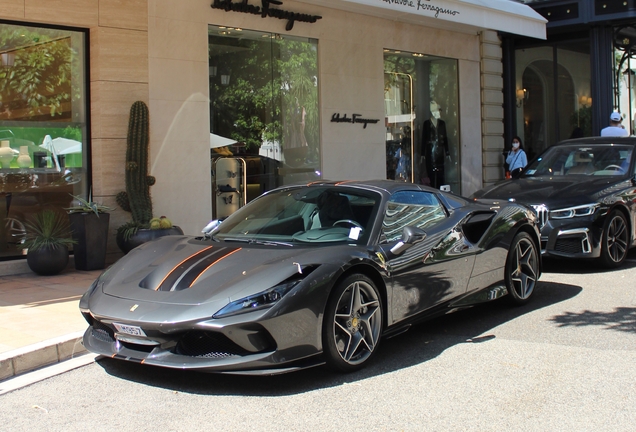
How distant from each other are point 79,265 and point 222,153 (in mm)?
3414

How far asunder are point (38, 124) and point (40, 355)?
18.9ft

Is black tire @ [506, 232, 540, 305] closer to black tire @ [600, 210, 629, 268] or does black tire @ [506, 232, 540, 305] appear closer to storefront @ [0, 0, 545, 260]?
black tire @ [600, 210, 629, 268]

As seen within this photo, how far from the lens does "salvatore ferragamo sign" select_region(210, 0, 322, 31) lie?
11908mm

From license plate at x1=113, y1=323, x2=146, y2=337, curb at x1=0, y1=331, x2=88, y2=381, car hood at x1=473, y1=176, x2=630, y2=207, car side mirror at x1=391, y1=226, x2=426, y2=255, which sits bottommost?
curb at x1=0, y1=331, x2=88, y2=381

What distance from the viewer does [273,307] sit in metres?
4.46

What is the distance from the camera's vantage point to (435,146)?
1711cm

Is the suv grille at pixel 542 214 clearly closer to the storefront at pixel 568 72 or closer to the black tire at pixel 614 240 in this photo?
the black tire at pixel 614 240

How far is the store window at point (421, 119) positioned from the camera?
Answer: 51.3ft

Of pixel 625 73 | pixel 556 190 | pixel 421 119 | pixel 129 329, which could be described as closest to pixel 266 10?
pixel 421 119

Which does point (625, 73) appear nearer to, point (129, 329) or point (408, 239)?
point (408, 239)

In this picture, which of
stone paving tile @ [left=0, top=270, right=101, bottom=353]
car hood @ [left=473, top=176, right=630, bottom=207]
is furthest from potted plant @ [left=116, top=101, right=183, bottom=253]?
car hood @ [left=473, top=176, right=630, bottom=207]

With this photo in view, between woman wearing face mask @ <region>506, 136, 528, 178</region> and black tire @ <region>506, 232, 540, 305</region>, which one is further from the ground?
woman wearing face mask @ <region>506, 136, 528, 178</region>

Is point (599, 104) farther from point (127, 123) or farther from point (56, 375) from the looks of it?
point (56, 375)

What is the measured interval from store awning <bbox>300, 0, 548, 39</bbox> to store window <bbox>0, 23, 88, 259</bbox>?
14.9 feet
